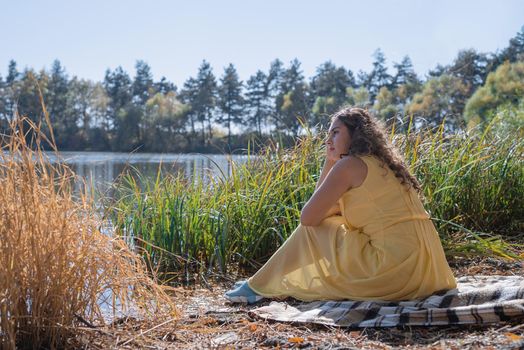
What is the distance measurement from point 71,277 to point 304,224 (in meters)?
1.19

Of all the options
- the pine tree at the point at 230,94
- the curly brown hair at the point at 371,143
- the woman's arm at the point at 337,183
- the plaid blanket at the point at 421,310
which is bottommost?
the plaid blanket at the point at 421,310

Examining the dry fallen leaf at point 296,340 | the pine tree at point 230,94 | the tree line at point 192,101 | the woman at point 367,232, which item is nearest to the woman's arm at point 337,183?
the woman at point 367,232

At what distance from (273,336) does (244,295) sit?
70 cm

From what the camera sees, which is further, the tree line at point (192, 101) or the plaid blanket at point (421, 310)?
the tree line at point (192, 101)

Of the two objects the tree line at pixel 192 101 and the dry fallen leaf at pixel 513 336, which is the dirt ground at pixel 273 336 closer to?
the dry fallen leaf at pixel 513 336

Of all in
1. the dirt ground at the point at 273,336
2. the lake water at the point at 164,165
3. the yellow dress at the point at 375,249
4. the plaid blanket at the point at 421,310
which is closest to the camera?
the dirt ground at the point at 273,336

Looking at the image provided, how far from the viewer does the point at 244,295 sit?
119 inches

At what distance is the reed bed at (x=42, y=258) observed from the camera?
2.03m

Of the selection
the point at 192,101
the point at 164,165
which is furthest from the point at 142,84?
the point at 164,165

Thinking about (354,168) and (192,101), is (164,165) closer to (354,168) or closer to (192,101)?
(354,168)

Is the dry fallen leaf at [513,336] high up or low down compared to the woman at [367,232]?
down

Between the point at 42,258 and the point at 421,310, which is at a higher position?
the point at 42,258

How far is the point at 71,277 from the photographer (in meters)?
2.14

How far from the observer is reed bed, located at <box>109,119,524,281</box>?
3943 mm
